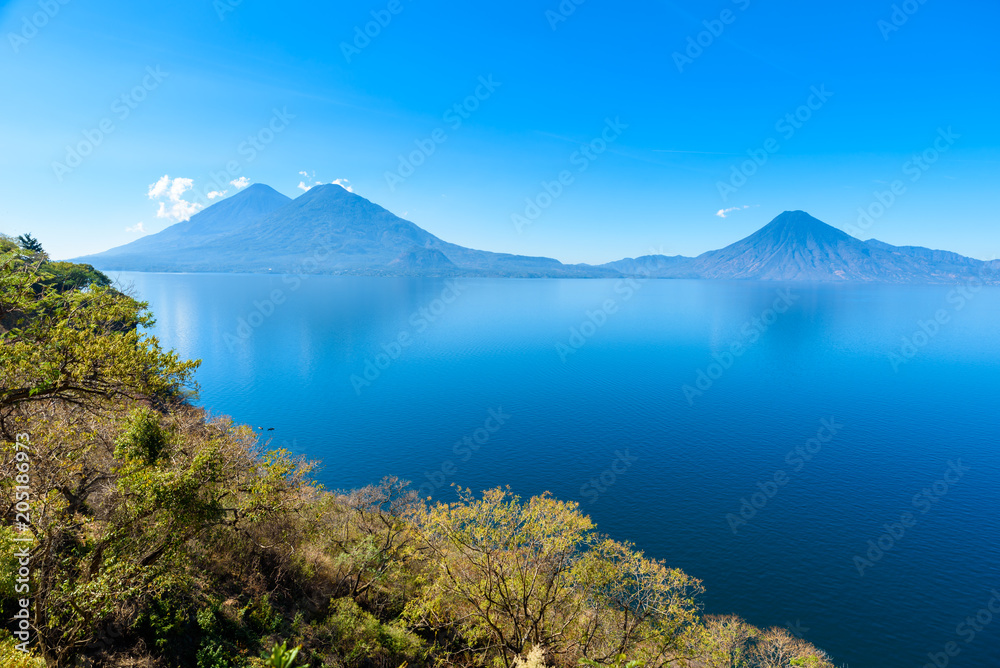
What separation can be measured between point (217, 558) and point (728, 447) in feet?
221

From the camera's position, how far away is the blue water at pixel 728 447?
39656 mm

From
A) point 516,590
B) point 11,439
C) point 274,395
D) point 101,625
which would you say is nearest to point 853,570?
point 516,590

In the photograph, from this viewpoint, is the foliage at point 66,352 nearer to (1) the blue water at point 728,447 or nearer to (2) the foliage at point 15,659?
A: (2) the foliage at point 15,659

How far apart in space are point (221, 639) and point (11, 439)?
488 inches

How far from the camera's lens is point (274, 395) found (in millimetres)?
84750

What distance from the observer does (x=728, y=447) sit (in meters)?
66.2

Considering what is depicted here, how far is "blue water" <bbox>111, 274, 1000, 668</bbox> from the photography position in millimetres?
39656

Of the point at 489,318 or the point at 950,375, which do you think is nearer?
the point at 950,375

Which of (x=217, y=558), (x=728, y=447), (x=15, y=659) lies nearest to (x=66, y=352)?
(x=15, y=659)

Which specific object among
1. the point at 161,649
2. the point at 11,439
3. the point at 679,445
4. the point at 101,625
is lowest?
the point at 679,445

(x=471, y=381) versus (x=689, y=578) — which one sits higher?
(x=471, y=381)

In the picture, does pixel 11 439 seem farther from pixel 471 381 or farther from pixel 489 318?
pixel 489 318

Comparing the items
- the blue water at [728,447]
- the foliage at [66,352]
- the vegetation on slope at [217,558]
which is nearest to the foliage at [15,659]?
the vegetation on slope at [217,558]

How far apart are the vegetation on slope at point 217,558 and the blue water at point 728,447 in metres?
9.23
